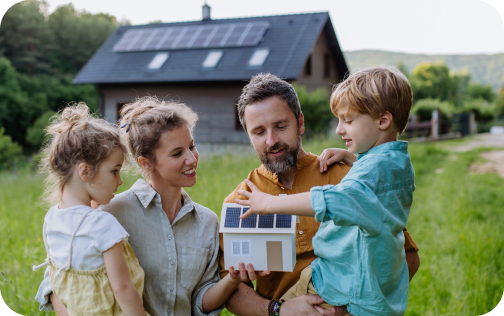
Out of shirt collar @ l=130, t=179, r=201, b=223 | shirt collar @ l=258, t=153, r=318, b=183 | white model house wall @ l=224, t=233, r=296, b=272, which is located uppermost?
shirt collar @ l=258, t=153, r=318, b=183

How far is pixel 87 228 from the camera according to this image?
1669 millimetres

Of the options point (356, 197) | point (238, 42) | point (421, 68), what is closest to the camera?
point (356, 197)

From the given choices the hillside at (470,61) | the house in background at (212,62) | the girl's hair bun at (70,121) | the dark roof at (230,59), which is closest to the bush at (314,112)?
the dark roof at (230,59)

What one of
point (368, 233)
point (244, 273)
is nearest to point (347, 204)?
point (368, 233)

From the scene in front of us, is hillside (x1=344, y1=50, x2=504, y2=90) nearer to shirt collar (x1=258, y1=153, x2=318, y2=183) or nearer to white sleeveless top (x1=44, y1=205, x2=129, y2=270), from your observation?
shirt collar (x1=258, y1=153, x2=318, y2=183)

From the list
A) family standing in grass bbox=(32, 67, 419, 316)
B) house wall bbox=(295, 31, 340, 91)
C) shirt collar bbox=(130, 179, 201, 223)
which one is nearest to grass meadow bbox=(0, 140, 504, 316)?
shirt collar bbox=(130, 179, 201, 223)

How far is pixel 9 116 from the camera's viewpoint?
130 feet

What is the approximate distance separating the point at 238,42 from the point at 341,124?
1761cm

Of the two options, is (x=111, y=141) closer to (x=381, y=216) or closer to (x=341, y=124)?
(x=341, y=124)

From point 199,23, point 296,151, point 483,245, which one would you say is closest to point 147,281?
point 296,151

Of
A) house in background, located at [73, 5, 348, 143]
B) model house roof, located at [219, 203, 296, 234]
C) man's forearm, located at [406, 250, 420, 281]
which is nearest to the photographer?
model house roof, located at [219, 203, 296, 234]

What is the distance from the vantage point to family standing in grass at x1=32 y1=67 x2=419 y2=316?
1.64 m

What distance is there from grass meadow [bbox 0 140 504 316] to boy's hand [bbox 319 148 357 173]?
1241 millimetres

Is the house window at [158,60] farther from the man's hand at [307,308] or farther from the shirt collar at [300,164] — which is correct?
the man's hand at [307,308]
